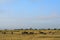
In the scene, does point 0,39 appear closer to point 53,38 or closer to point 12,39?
point 12,39

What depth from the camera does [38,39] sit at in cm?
3397

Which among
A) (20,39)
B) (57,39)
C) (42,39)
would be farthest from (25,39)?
(57,39)

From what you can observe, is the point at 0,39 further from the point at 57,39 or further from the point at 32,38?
the point at 57,39

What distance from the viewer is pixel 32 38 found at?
34.9 meters

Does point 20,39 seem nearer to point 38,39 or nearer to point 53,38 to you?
point 38,39

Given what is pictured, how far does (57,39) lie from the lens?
3394 cm

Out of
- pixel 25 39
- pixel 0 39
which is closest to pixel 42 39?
pixel 25 39

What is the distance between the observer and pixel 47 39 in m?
33.9

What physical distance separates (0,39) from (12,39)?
2159 millimetres

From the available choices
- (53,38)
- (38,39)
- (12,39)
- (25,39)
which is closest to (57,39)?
(53,38)

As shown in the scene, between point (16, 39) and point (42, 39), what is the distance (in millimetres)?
4589

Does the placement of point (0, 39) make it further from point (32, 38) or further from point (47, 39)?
point (47, 39)

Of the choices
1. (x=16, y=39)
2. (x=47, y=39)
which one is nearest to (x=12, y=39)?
(x=16, y=39)

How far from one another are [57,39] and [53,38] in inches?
40.2
